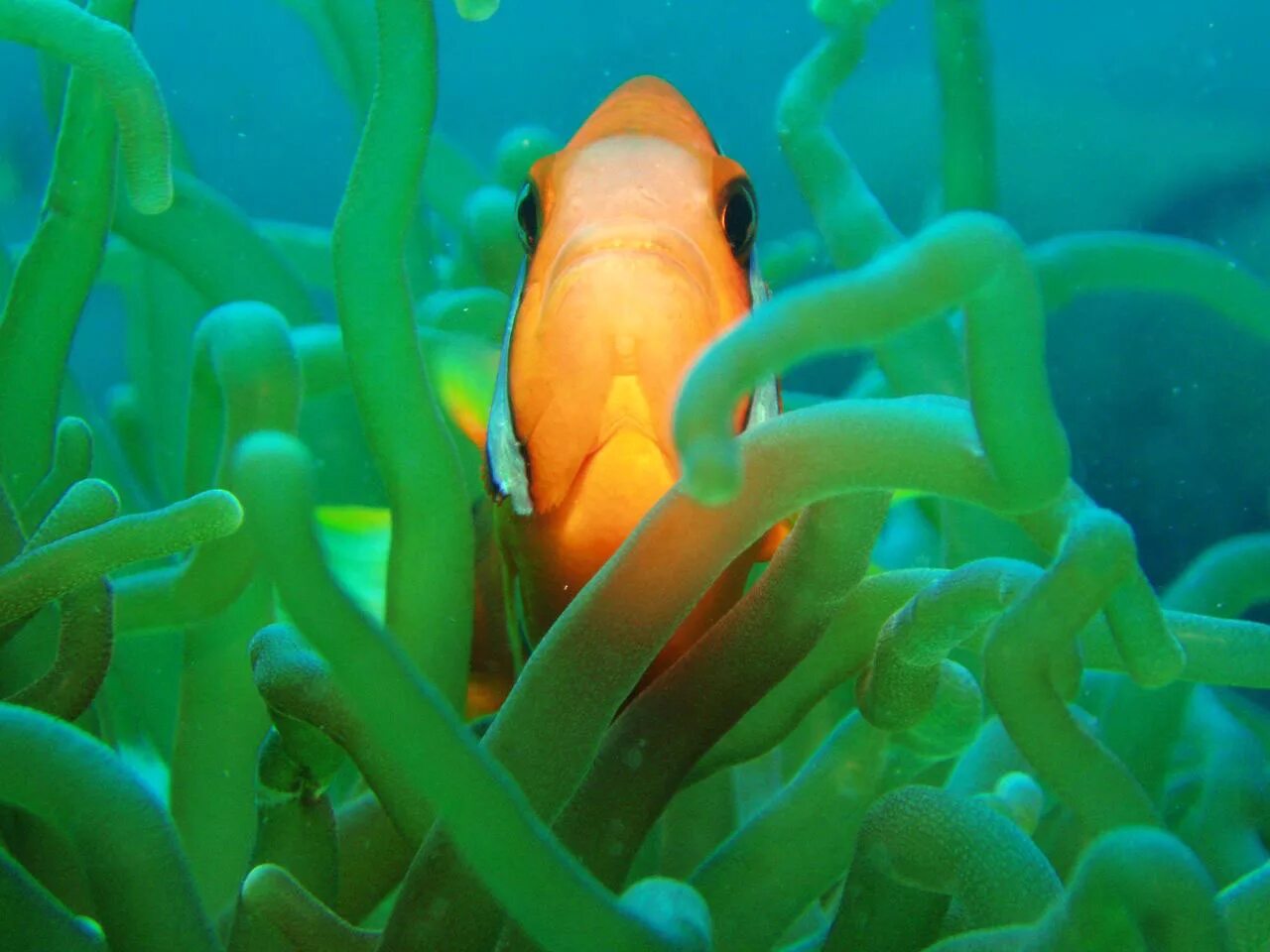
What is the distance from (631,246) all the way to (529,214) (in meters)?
0.15

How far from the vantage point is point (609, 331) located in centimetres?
79

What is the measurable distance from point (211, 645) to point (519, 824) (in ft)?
1.19

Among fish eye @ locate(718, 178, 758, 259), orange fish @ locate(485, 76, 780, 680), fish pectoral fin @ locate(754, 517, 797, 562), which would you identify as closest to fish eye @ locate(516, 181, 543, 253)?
orange fish @ locate(485, 76, 780, 680)

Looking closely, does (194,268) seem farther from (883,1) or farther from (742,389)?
(742,389)

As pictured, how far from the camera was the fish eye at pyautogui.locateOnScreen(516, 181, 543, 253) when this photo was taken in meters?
0.90

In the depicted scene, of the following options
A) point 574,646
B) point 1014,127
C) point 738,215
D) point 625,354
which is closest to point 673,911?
point 574,646

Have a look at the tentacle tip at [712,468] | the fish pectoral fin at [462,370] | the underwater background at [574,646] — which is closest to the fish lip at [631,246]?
the underwater background at [574,646]

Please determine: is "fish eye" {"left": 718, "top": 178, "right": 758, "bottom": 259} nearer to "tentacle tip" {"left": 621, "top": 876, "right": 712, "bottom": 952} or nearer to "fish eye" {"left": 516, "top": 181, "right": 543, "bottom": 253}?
"fish eye" {"left": 516, "top": 181, "right": 543, "bottom": 253}

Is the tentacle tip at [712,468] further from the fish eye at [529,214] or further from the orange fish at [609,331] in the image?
the fish eye at [529,214]

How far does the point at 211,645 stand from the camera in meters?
0.71

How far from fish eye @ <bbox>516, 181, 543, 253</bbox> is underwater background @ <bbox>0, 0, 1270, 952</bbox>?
0.58 ft

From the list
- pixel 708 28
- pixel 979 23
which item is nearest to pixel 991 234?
pixel 979 23

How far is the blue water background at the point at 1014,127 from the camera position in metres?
2.09

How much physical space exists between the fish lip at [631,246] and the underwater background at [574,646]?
5.5 inches
